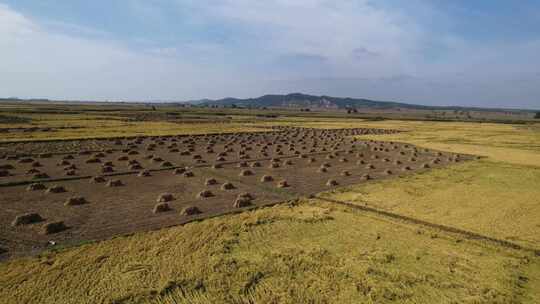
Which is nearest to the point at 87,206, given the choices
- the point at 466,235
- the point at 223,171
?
the point at 223,171

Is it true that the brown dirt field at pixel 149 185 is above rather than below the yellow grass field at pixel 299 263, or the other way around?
below

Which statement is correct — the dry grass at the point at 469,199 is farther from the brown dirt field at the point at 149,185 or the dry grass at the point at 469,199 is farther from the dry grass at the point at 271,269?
the dry grass at the point at 271,269

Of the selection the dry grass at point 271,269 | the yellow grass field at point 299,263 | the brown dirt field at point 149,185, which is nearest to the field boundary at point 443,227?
the yellow grass field at point 299,263

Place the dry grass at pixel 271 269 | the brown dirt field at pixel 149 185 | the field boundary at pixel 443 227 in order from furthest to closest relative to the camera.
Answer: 1. the brown dirt field at pixel 149 185
2. the field boundary at pixel 443 227
3. the dry grass at pixel 271 269

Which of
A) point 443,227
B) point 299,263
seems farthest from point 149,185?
point 443,227

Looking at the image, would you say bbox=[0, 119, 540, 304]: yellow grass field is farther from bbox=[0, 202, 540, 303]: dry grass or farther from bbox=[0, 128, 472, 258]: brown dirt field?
bbox=[0, 128, 472, 258]: brown dirt field

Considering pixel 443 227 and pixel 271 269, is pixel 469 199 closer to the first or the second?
pixel 443 227
